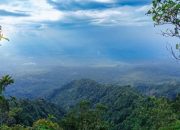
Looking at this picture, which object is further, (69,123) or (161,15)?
(69,123)

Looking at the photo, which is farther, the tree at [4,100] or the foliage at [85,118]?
the foliage at [85,118]

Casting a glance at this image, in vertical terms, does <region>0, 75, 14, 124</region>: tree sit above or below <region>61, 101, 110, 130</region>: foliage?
above

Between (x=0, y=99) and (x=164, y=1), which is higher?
(x=164, y=1)

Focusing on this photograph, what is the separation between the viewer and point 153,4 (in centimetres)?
1838

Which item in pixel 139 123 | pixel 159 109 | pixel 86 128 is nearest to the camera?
pixel 86 128

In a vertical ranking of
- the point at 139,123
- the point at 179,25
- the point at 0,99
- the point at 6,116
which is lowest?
the point at 139,123

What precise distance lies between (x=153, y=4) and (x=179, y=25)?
155cm

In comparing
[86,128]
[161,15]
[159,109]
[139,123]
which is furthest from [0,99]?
[139,123]

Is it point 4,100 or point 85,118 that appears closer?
point 4,100

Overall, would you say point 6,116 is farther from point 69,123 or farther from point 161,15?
point 69,123

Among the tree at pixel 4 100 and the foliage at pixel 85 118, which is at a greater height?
the tree at pixel 4 100

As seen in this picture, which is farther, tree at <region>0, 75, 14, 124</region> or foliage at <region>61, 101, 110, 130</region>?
foliage at <region>61, 101, 110, 130</region>

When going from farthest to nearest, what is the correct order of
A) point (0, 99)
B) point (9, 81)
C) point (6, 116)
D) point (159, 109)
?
point (159, 109)
point (6, 116)
point (9, 81)
point (0, 99)

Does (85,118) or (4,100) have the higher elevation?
(4,100)
